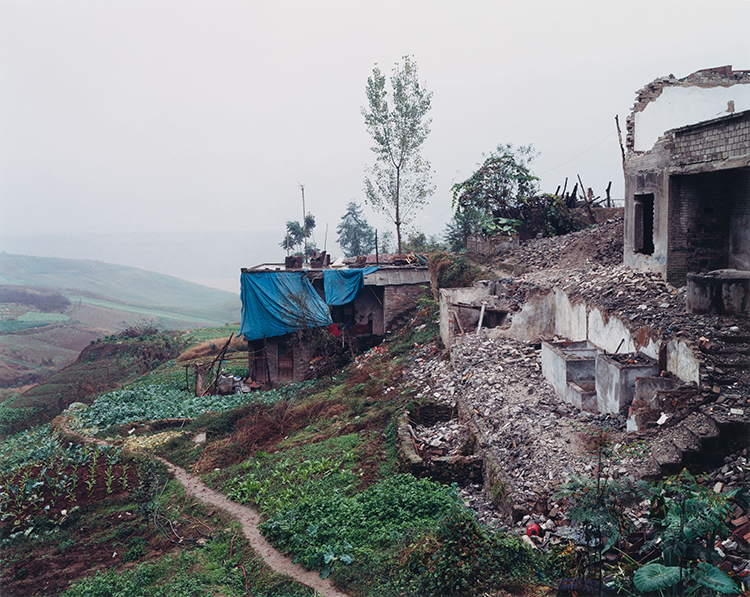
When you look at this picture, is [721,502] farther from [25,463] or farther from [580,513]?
[25,463]

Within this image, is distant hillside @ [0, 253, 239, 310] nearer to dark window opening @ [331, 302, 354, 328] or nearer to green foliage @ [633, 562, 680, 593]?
dark window opening @ [331, 302, 354, 328]

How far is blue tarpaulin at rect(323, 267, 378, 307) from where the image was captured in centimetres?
1834

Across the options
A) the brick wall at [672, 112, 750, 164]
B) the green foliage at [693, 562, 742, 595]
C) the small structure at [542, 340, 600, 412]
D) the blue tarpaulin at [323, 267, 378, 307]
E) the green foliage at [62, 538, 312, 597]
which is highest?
the brick wall at [672, 112, 750, 164]

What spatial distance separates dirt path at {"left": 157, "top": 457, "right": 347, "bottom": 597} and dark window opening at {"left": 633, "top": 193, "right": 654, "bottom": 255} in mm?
10131

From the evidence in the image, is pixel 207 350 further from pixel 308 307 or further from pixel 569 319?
pixel 569 319

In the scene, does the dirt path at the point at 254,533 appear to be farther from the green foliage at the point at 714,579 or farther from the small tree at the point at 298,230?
the small tree at the point at 298,230

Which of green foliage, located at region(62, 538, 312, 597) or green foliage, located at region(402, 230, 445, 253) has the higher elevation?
green foliage, located at region(402, 230, 445, 253)

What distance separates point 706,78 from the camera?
1223cm

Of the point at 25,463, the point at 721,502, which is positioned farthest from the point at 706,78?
the point at 25,463

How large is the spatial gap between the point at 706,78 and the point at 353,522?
13073 millimetres

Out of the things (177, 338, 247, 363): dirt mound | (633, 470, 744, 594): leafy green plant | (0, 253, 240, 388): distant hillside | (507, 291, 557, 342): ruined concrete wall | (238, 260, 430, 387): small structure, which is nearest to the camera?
(633, 470, 744, 594): leafy green plant

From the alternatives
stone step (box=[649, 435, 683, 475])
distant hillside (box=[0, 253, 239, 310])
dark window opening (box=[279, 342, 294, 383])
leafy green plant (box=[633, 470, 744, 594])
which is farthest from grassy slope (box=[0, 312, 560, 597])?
distant hillside (box=[0, 253, 239, 310])

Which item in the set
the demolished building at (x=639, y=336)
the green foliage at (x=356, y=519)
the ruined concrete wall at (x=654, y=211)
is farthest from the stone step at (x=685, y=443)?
the ruined concrete wall at (x=654, y=211)

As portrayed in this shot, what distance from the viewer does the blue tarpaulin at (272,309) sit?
17562 mm
